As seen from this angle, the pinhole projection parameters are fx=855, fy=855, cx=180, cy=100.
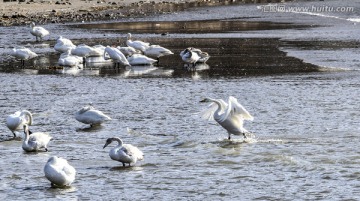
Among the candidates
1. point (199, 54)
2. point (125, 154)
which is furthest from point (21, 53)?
point (125, 154)

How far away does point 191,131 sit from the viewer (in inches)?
606

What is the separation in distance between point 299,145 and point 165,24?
31.7 m

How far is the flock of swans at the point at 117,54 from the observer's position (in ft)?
80.8

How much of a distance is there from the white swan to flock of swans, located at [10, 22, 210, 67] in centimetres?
1308

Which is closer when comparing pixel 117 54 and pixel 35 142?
pixel 35 142

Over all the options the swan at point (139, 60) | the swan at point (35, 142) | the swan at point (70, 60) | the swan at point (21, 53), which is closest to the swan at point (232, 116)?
the swan at point (35, 142)

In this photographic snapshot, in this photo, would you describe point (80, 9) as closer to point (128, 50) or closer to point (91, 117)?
point (128, 50)

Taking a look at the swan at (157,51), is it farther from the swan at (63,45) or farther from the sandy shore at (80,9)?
the sandy shore at (80,9)

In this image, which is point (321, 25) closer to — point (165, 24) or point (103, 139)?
point (165, 24)

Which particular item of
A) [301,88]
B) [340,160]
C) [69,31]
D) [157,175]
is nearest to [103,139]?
[157,175]

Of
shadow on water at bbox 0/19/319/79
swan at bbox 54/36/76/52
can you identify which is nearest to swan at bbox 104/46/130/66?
shadow on water at bbox 0/19/319/79

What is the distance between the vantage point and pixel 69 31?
4050cm

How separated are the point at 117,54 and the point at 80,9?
32931mm

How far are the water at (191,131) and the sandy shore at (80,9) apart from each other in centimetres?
2278
